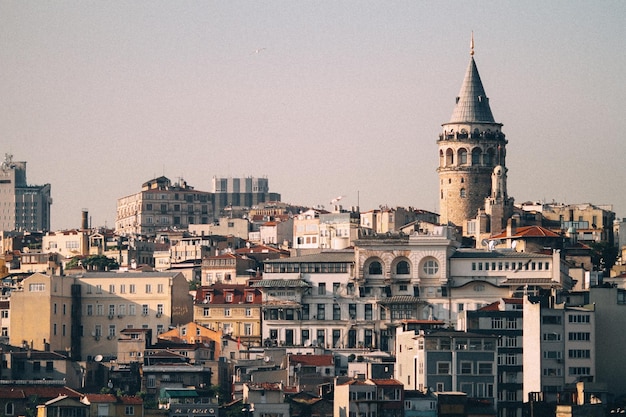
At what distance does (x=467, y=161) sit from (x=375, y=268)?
34693 millimetres

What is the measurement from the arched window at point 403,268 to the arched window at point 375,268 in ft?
3.08

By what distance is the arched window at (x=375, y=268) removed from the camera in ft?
403

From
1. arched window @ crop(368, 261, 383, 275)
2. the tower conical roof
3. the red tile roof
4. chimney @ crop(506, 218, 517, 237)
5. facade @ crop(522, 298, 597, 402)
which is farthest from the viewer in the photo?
the tower conical roof

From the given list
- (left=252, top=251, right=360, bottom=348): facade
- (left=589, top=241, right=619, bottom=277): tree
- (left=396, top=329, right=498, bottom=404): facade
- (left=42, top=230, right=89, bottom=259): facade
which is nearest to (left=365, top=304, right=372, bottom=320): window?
(left=252, top=251, right=360, bottom=348): facade

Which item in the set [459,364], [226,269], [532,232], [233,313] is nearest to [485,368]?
[459,364]

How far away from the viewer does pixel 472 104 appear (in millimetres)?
158500

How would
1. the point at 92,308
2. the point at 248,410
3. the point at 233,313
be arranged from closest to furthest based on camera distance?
1. the point at 248,410
2. the point at 92,308
3. the point at 233,313

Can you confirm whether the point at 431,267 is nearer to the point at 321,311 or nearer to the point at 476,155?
the point at 321,311

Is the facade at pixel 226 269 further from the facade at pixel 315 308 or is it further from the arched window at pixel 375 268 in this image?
the arched window at pixel 375 268

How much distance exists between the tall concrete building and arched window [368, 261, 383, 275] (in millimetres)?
31985

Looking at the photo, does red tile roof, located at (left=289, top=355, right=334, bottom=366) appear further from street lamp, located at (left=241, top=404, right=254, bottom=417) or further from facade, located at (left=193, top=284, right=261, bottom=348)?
facade, located at (left=193, top=284, right=261, bottom=348)

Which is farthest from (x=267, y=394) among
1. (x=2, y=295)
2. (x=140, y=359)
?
(x=2, y=295)

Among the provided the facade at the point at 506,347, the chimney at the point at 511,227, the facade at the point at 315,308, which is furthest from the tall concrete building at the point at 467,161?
the facade at the point at 506,347

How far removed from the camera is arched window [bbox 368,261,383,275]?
122875mm
